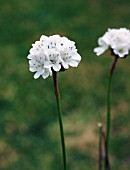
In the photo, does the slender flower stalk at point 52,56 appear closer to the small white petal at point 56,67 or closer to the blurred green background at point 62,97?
the small white petal at point 56,67

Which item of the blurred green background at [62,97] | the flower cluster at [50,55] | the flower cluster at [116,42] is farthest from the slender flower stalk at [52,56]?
the blurred green background at [62,97]

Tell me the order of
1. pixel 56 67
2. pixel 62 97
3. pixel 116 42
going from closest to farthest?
pixel 56 67 → pixel 116 42 → pixel 62 97

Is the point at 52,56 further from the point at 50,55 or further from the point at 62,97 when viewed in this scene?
the point at 62,97

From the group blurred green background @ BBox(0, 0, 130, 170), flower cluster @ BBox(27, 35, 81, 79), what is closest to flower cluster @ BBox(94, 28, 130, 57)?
flower cluster @ BBox(27, 35, 81, 79)

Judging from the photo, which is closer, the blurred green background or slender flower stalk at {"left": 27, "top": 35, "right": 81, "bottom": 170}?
slender flower stalk at {"left": 27, "top": 35, "right": 81, "bottom": 170}

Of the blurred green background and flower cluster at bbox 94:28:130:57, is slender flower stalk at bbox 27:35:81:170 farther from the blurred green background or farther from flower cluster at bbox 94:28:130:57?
the blurred green background

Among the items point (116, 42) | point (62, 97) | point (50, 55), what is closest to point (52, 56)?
point (50, 55)

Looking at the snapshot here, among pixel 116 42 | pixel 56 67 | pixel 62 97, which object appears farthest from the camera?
pixel 62 97

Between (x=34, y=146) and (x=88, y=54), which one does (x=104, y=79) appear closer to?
(x=88, y=54)
